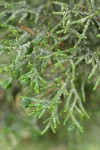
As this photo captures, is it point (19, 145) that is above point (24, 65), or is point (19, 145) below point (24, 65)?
below

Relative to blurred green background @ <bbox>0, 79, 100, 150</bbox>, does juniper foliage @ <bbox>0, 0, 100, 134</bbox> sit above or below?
above

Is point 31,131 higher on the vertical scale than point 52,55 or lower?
lower

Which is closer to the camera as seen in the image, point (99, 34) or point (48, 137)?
point (99, 34)

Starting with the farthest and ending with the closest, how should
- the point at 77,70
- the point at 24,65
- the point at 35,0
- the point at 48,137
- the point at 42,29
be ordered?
the point at 48,137 < the point at 35,0 < the point at 42,29 < the point at 77,70 < the point at 24,65

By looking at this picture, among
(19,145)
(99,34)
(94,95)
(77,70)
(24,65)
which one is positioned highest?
(99,34)

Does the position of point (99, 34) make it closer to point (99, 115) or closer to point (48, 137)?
point (99, 115)

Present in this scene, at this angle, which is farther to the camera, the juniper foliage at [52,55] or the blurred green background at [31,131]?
the blurred green background at [31,131]

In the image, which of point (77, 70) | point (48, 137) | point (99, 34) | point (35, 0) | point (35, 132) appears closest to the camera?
point (99, 34)

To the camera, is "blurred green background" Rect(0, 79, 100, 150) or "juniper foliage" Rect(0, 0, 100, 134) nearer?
"juniper foliage" Rect(0, 0, 100, 134)

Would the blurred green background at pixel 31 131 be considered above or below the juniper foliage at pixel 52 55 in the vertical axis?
below

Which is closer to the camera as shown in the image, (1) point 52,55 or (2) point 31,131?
(1) point 52,55

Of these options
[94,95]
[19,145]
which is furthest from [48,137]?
[94,95]
